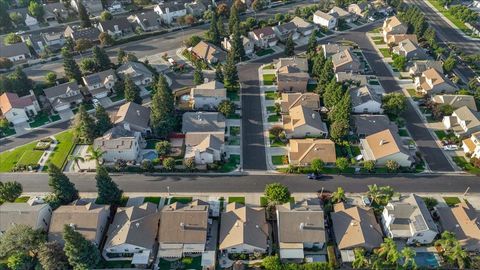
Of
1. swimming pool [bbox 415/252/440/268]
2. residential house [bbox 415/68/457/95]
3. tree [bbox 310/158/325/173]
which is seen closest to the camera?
swimming pool [bbox 415/252/440/268]

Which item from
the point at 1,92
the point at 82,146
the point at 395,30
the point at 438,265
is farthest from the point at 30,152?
the point at 395,30

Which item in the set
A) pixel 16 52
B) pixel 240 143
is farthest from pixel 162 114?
pixel 16 52

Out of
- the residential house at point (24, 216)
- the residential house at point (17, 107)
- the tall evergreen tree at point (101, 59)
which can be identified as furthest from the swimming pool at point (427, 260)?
the residential house at point (17, 107)

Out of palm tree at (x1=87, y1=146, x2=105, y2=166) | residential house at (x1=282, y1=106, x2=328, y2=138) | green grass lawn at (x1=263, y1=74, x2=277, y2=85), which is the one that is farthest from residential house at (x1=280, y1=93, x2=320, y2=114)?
palm tree at (x1=87, y1=146, x2=105, y2=166)

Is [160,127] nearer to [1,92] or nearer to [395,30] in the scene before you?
[1,92]

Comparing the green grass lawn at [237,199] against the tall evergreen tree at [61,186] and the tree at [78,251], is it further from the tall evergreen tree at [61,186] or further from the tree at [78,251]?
the tall evergreen tree at [61,186]

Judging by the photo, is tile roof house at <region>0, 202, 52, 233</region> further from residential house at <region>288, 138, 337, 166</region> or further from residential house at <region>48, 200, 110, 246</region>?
residential house at <region>288, 138, 337, 166</region>

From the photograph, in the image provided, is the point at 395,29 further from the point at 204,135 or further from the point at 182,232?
the point at 182,232
